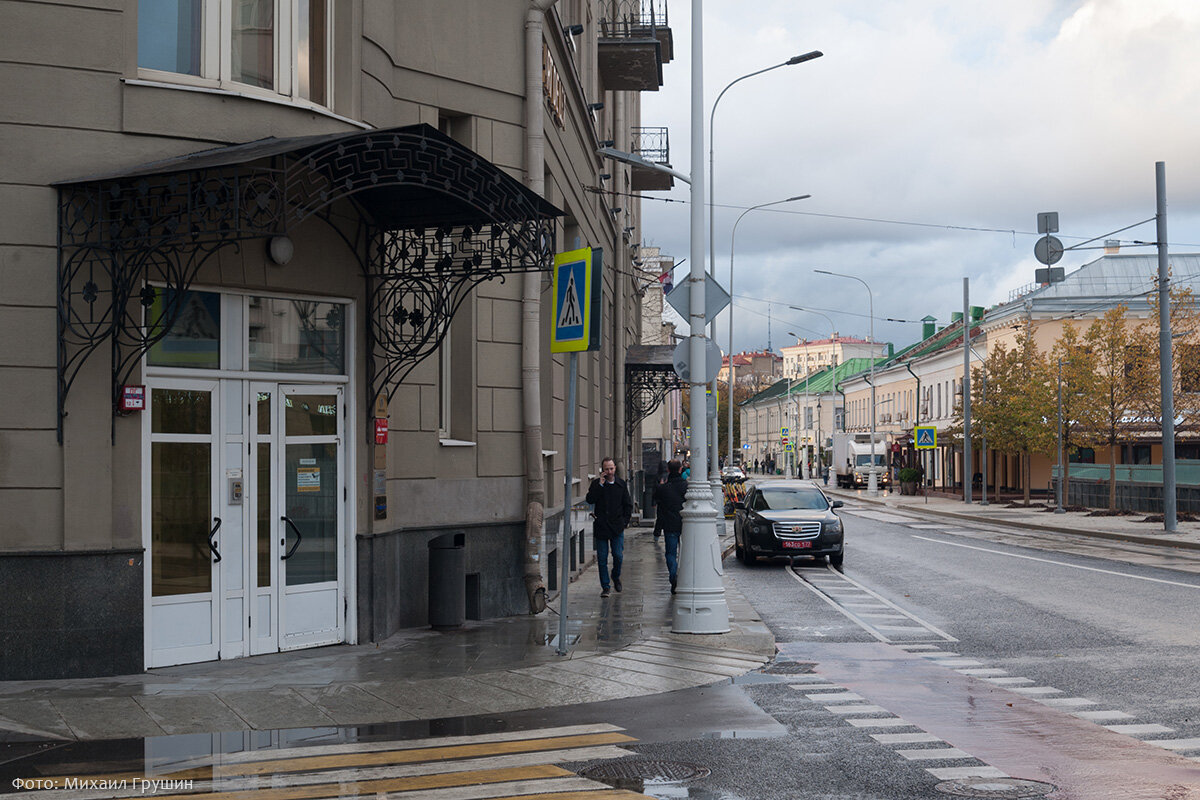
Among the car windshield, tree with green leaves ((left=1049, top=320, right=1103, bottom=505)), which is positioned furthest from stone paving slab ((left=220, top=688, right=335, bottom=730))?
tree with green leaves ((left=1049, top=320, right=1103, bottom=505))

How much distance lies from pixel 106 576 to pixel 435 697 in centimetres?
318

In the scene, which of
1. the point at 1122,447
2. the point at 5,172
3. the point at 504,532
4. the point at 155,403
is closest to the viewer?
the point at 5,172

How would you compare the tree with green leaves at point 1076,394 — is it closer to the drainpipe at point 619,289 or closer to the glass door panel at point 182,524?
the drainpipe at point 619,289

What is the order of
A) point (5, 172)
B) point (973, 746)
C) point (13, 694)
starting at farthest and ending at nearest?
point (5, 172) < point (13, 694) < point (973, 746)

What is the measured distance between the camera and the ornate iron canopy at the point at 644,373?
3262 centimetres

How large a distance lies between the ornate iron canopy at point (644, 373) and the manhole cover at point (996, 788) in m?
23.7

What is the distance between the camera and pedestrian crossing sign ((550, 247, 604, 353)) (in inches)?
445

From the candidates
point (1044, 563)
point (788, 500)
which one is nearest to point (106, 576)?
point (788, 500)

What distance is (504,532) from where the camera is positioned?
14.6m

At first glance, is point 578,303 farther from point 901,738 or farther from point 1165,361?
point 1165,361

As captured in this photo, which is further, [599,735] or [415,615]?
[415,615]

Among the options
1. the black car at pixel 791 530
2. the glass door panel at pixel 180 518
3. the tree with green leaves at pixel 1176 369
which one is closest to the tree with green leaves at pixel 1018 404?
the tree with green leaves at pixel 1176 369

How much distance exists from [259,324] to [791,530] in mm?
13758

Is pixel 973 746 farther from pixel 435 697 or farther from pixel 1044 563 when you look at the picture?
pixel 1044 563
